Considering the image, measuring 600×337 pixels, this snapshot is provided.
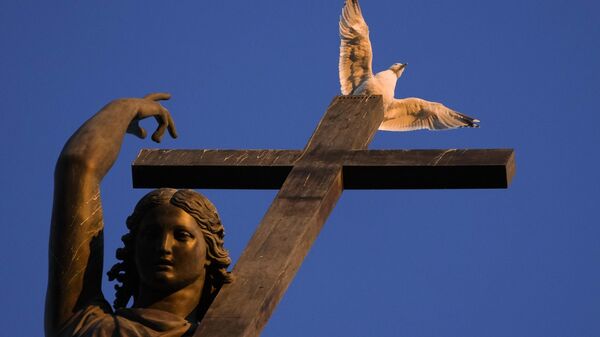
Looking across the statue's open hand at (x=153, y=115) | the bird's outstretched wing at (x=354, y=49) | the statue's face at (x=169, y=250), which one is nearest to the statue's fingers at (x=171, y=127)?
the statue's open hand at (x=153, y=115)

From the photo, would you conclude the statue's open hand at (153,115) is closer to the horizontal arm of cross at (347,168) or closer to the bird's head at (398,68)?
the horizontal arm of cross at (347,168)

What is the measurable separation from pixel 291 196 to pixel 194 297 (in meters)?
0.94

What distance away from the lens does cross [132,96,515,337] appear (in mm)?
10227

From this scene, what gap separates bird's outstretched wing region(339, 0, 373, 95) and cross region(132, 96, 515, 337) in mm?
12685

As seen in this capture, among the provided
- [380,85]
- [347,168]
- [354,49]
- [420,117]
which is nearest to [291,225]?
[347,168]

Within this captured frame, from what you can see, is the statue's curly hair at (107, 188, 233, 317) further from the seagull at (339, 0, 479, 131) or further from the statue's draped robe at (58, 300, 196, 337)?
the seagull at (339, 0, 479, 131)

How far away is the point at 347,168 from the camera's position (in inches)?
442

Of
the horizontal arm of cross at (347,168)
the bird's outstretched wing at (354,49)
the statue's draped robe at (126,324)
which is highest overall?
the bird's outstretched wing at (354,49)

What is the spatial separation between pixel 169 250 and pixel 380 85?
12.8m

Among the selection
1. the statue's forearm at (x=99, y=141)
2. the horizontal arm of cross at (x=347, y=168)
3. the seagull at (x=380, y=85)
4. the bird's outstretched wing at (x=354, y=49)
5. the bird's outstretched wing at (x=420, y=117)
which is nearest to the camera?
the statue's forearm at (x=99, y=141)

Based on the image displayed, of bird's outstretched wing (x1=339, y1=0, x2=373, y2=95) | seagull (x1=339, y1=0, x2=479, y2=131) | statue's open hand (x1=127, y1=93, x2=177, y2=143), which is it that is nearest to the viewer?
statue's open hand (x1=127, y1=93, x2=177, y2=143)

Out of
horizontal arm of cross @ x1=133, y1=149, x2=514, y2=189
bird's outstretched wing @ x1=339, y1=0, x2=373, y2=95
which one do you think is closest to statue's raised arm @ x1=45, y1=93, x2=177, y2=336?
horizontal arm of cross @ x1=133, y1=149, x2=514, y2=189

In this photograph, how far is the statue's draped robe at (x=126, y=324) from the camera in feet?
32.3

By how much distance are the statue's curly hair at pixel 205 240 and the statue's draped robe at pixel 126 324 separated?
0.26 meters
